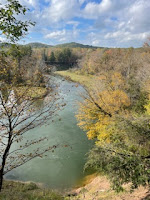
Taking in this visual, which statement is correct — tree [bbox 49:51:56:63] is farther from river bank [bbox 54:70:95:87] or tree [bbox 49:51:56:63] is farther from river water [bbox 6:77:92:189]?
river water [bbox 6:77:92:189]

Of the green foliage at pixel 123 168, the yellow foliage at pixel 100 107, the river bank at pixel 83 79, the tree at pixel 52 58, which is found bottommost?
the green foliage at pixel 123 168

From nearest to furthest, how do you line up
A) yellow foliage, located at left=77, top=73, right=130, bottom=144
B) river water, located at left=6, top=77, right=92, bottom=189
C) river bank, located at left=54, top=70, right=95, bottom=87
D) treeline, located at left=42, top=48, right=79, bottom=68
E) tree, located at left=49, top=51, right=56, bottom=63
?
1. river water, located at left=6, top=77, right=92, bottom=189
2. yellow foliage, located at left=77, top=73, right=130, bottom=144
3. river bank, located at left=54, top=70, right=95, bottom=87
4. tree, located at left=49, top=51, right=56, bottom=63
5. treeline, located at left=42, top=48, right=79, bottom=68

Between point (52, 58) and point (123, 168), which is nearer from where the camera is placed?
point (123, 168)

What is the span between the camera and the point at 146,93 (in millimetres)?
18844

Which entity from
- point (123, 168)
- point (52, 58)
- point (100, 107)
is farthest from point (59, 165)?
point (52, 58)

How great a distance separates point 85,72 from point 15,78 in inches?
2081

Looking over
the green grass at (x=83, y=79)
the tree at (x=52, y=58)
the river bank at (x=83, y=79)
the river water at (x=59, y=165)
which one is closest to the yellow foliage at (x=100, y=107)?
the river water at (x=59, y=165)

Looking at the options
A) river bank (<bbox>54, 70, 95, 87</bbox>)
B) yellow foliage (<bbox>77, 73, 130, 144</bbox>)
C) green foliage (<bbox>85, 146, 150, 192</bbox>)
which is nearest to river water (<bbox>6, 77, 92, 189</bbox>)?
yellow foliage (<bbox>77, 73, 130, 144</bbox>)

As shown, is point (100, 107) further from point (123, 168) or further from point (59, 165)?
point (123, 168)

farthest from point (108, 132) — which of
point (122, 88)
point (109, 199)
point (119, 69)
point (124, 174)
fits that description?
point (119, 69)

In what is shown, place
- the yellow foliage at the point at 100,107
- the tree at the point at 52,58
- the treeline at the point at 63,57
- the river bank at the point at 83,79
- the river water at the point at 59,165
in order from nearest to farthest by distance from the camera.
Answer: the river water at the point at 59,165 < the yellow foliage at the point at 100,107 < the river bank at the point at 83,79 < the tree at the point at 52,58 < the treeline at the point at 63,57

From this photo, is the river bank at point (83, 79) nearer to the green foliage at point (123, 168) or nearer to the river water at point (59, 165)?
the river water at point (59, 165)

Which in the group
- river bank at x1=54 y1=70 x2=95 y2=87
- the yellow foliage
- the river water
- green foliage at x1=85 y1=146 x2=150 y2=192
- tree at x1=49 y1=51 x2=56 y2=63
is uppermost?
tree at x1=49 y1=51 x2=56 y2=63

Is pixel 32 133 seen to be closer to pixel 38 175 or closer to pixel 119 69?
pixel 38 175
